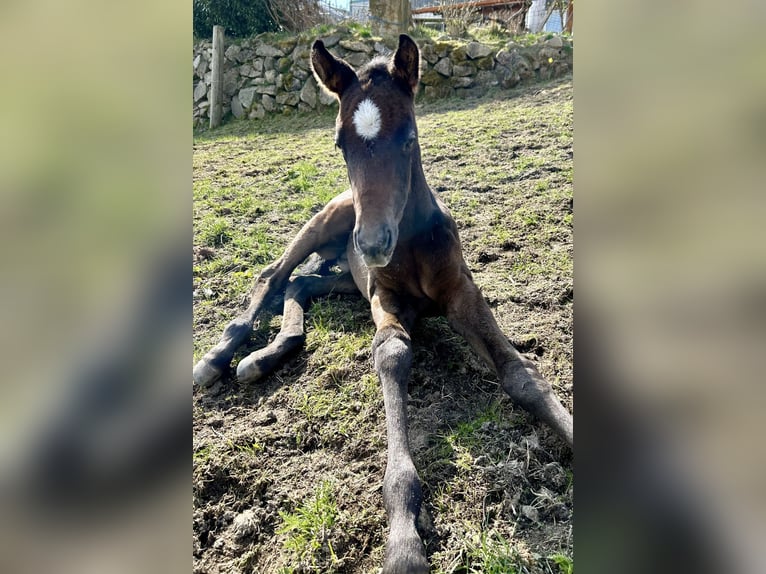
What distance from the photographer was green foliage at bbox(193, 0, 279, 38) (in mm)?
13305

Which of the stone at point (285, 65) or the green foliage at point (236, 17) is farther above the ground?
the green foliage at point (236, 17)

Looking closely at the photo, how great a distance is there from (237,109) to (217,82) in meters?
0.78

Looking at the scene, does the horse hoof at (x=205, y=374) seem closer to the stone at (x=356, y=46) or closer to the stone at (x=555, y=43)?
the stone at (x=356, y=46)

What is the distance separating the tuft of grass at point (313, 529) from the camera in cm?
187

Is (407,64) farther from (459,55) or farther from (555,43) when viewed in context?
(555,43)

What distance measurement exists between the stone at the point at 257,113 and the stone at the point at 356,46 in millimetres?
2549

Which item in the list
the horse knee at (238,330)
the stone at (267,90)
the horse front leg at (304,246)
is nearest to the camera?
the horse knee at (238,330)

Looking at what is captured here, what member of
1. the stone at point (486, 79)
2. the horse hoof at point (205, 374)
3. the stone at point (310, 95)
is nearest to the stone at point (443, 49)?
the stone at point (486, 79)

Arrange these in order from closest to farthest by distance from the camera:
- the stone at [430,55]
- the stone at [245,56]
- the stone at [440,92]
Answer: the stone at [440,92] → the stone at [430,55] → the stone at [245,56]

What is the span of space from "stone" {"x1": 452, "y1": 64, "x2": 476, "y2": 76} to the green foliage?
5.95m
